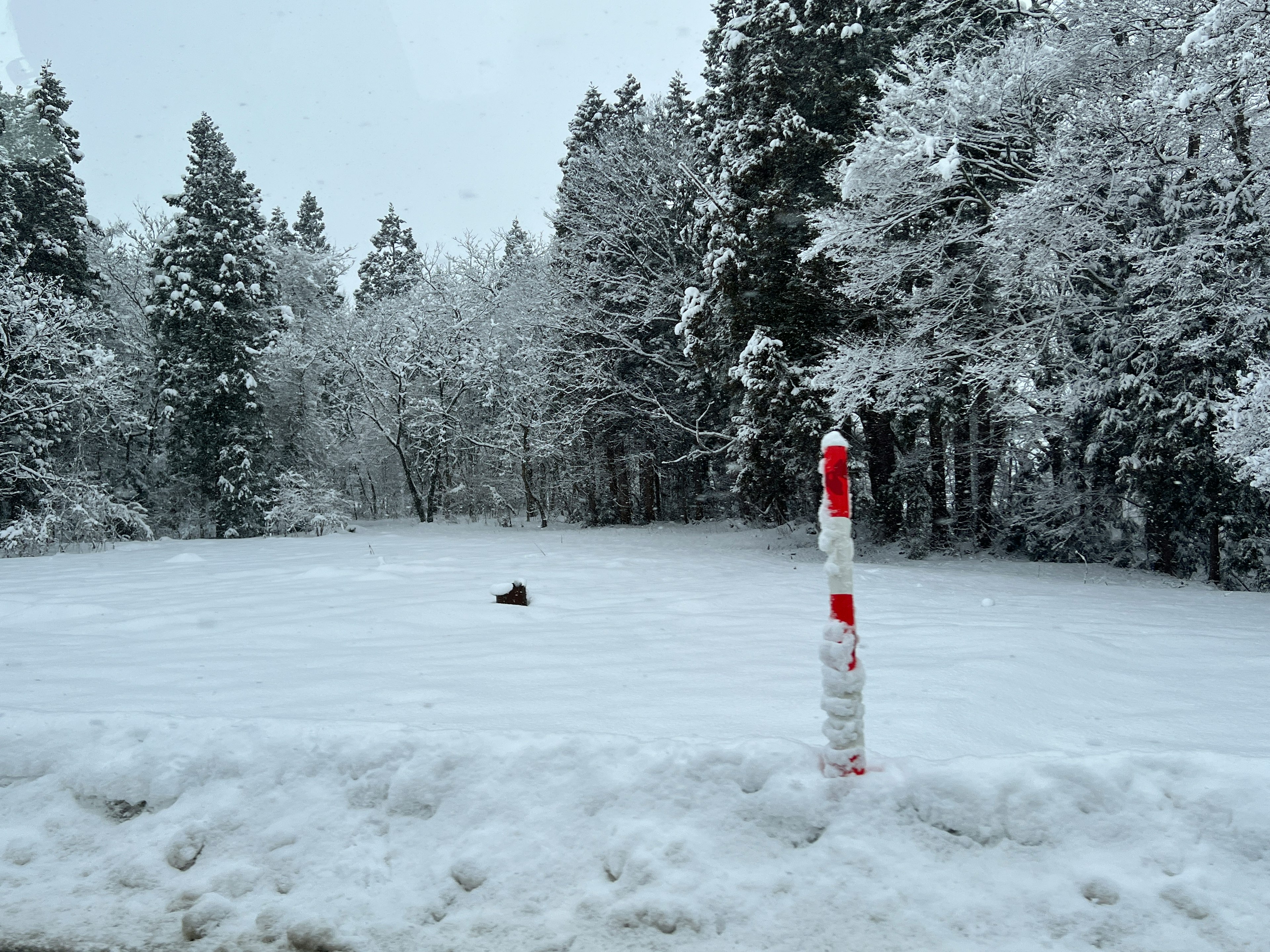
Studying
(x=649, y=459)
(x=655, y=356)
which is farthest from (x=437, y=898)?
(x=649, y=459)

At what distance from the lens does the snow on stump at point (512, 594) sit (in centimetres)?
733

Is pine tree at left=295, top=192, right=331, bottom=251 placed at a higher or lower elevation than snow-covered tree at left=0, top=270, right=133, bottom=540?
higher

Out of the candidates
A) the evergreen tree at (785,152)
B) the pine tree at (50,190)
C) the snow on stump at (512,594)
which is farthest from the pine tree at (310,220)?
the snow on stump at (512,594)

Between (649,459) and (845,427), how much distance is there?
10771 mm

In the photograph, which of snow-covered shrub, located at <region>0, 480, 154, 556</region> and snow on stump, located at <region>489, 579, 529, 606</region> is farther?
snow-covered shrub, located at <region>0, 480, 154, 556</region>

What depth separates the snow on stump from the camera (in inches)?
289

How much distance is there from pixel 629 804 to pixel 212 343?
2429 cm

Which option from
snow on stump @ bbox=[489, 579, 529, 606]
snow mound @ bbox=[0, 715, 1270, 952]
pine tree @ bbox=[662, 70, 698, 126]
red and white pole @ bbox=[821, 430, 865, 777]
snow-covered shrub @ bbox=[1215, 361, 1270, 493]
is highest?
pine tree @ bbox=[662, 70, 698, 126]

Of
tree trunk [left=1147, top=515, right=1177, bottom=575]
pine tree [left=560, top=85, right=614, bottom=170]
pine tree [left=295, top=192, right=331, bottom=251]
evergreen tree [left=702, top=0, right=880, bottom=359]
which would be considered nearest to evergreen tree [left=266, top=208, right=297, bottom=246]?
pine tree [left=295, top=192, right=331, bottom=251]

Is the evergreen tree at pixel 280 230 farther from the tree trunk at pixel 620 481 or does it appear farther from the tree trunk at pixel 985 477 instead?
the tree trunk at pixel 985 477

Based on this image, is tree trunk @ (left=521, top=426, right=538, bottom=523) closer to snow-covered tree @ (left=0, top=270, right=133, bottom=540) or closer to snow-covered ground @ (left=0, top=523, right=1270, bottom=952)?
snow-covered tree @ (left=0, top=270, right=133, bottom=540)

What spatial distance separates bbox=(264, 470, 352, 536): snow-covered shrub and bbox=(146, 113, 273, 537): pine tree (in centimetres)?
57

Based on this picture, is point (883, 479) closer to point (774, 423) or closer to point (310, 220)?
point (774, 423)

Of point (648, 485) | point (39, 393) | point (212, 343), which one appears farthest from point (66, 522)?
point (648, 485)
